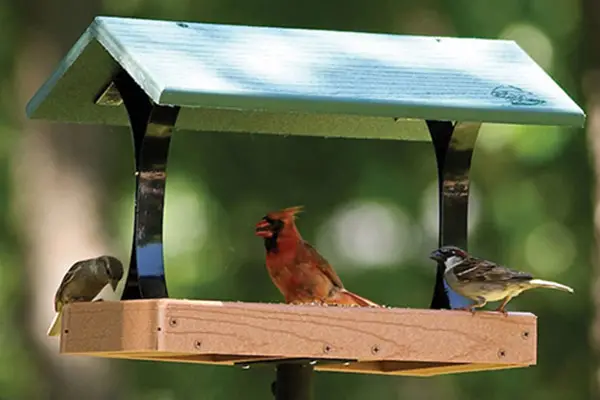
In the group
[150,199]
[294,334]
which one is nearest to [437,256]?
Result: [294,334]

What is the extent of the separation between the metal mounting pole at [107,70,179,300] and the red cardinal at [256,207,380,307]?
61 centimetres

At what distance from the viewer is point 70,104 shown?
634 cm

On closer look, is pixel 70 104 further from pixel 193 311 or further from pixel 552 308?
pixel 552 308

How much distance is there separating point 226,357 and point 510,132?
7.26 meters

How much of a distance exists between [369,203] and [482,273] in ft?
24.6

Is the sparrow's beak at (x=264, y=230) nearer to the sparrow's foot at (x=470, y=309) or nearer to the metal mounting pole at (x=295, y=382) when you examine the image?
the metal mounting pole at (x=295, y=382)

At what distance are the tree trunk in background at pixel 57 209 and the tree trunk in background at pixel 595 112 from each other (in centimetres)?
328

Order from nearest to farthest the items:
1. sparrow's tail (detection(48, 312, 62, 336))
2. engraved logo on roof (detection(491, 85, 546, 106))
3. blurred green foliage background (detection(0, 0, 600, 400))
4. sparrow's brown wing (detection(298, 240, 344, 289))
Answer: engraved logo on roof (detection(491, 85, 546, 106)) → sparrow's tail (detection(48, 312, 62, 336)) → sparrow's brown wing (detection(298, 240, 344, 289)) → blurred green foliage background (detection(0, 0, 600, 400))

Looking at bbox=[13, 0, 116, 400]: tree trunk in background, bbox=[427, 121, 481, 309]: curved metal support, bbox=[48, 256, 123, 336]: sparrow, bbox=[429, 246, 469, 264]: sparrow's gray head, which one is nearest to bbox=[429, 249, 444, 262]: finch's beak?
bbox=[429, 246, 469, 264]: sparrow's gray head

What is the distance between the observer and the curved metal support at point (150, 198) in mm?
5543

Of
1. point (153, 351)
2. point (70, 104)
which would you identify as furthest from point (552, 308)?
point (153, 351)

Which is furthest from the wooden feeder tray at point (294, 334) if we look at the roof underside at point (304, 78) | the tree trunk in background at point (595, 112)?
the tree trunk in background at point (595, 112)

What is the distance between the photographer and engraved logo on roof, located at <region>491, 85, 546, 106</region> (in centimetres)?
553

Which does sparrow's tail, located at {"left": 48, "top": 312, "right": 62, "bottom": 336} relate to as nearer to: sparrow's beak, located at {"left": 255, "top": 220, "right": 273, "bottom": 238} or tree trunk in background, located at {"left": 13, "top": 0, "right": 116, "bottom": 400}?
sparrow's beak, located at {"left": 255, "top": 220, "right": 273, "bottom": 238}
